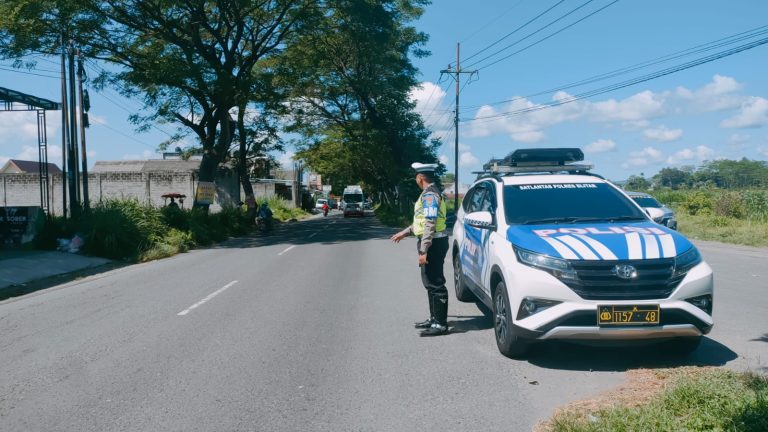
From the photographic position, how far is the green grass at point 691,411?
156 inches

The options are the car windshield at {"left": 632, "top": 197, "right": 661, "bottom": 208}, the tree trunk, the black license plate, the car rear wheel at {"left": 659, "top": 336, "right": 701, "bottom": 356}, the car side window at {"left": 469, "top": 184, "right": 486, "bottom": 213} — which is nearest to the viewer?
the black license plate

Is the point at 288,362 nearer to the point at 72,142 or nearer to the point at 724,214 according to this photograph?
the point at 72,142

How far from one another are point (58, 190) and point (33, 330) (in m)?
43.3

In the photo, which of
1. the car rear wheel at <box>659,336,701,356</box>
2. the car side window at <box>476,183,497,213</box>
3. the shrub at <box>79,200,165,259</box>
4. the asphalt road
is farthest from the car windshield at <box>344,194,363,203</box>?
the car rear wheel at <box>659,336,701,356</box>

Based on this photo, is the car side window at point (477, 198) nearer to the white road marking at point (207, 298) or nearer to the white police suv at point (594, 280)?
the white police suv at point (594, 280)

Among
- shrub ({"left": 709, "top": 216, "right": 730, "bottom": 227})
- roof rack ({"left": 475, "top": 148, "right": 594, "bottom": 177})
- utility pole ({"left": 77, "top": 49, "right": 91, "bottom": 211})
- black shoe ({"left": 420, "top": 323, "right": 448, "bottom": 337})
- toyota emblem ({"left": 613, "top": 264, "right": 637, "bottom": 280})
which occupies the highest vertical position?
utility pole ({"left": 77, "top": 49, "right": 91, "bottom": 211})

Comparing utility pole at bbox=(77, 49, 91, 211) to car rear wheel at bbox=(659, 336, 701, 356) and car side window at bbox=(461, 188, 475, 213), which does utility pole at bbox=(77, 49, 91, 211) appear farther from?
car rear wheel at bbox=(659, 336, 701, 356)

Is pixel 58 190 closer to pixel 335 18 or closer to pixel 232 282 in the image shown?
pixel 335 18

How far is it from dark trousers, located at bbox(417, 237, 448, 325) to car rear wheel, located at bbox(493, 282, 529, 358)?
2.78 ft

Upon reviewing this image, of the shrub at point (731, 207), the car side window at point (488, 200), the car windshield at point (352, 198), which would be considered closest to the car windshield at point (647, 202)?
the shrub at point (731, 207)

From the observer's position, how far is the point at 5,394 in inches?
212

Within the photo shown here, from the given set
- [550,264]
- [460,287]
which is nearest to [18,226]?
[460,287]

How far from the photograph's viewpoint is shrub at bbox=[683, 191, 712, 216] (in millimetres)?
31109

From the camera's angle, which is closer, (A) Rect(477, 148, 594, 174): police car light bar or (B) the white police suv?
(B) the white police suv
